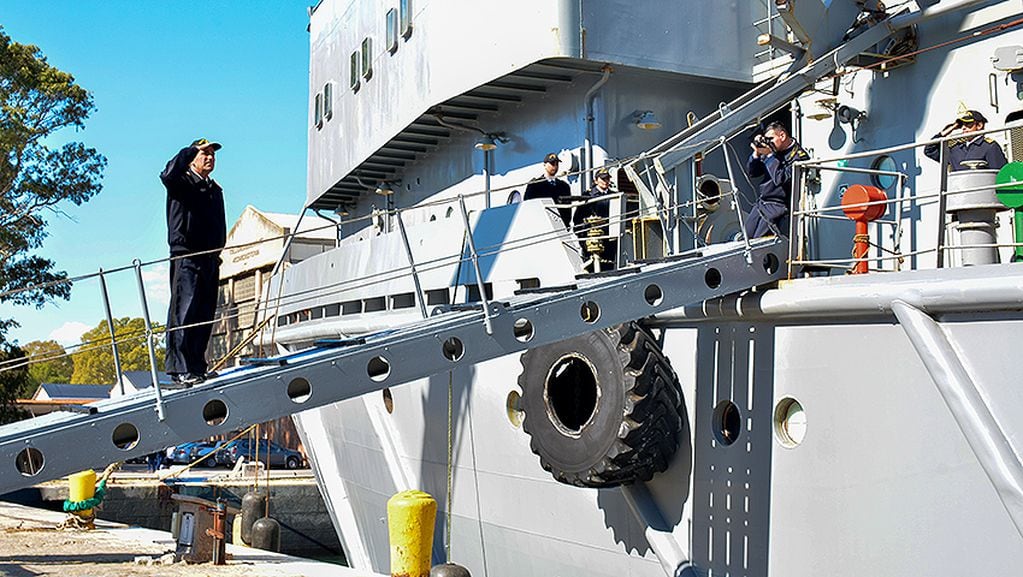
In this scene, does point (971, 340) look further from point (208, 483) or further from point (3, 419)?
point (3, 419)

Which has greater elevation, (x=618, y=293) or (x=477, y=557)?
(x=618, y=293)

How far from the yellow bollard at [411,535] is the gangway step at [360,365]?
1.66 meters

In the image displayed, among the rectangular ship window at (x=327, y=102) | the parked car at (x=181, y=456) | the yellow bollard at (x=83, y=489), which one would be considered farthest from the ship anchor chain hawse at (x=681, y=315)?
the parked car at (x=181, y=456)

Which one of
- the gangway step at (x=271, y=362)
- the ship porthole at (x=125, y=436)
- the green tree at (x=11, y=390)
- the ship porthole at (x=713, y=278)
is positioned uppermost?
the ship porthole at (x=713, y=278)

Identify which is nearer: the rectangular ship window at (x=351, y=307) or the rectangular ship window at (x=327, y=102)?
the rectangular ship window at (x=351, y=307)

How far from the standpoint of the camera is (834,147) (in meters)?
9.60

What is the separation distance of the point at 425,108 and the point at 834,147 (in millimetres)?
4571

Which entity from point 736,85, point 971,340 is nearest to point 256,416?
point 971,340

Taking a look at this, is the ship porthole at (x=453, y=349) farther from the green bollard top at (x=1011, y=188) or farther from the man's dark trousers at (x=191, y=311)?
the green bollard top at (x=1011, y=188)

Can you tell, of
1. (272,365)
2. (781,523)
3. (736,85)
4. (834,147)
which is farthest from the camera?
(736,85)

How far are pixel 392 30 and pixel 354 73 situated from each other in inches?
94.5

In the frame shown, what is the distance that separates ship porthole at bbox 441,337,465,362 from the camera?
6.72 meters

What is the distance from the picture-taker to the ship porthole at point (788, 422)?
709cm

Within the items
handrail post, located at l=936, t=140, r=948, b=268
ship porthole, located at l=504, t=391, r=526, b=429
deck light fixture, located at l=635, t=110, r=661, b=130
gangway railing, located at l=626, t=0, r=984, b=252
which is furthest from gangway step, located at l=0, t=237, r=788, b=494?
deck light fixture, located at l=635, t=110, r=661, b=130
